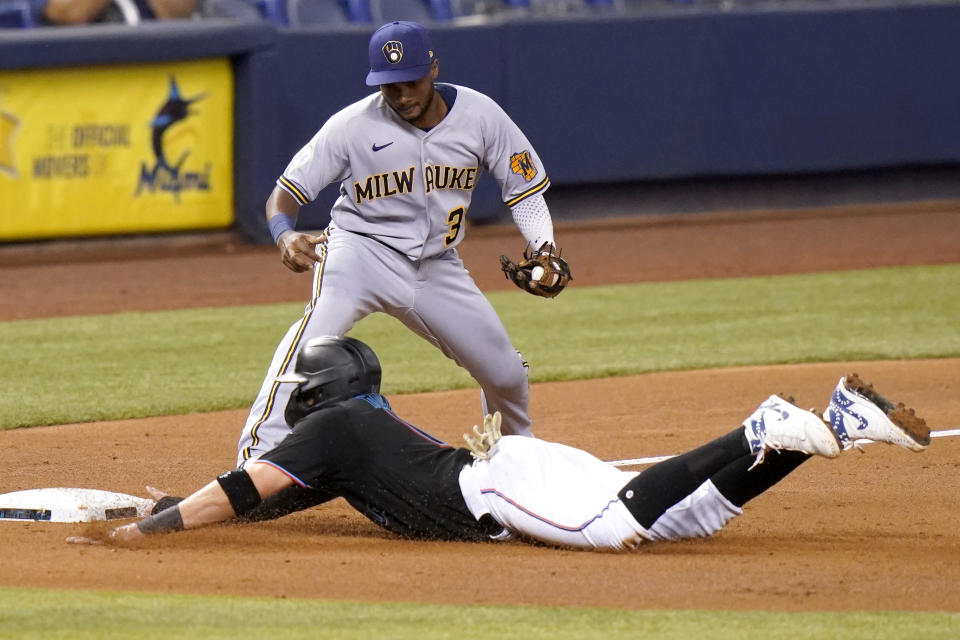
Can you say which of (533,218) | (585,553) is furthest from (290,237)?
(585,553)

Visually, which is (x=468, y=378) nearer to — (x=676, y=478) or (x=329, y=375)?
(x=329, y=375)

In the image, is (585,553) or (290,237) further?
(290,237)

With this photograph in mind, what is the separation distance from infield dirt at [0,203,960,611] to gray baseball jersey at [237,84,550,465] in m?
0.85

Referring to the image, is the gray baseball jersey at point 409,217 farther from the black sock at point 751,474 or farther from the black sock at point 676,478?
the black sock at point 751,474

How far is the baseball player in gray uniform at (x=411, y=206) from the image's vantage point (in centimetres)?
579

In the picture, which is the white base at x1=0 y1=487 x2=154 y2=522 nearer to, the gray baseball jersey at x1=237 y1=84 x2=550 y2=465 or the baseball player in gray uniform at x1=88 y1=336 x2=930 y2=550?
the baseball player in gray uniform at x1=88 y1=336 x2=930 y2=550

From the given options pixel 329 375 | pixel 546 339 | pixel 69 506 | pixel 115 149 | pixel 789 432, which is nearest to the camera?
pixel 789 432

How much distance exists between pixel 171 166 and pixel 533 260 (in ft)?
29.8

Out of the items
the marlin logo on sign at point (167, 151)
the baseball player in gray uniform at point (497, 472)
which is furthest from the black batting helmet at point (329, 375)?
the marlin logo on sign at point (167, 151)

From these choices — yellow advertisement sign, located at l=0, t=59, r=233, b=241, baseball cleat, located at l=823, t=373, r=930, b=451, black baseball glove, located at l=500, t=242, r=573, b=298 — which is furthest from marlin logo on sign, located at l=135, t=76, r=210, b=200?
baseball cleat, located at l=823, t=373, r=930, b=451

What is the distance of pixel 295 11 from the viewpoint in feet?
52.3

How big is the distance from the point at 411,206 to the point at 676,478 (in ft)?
6.25

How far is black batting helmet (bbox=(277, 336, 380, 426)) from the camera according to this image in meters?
4.80

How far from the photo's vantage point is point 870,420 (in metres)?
4.39
